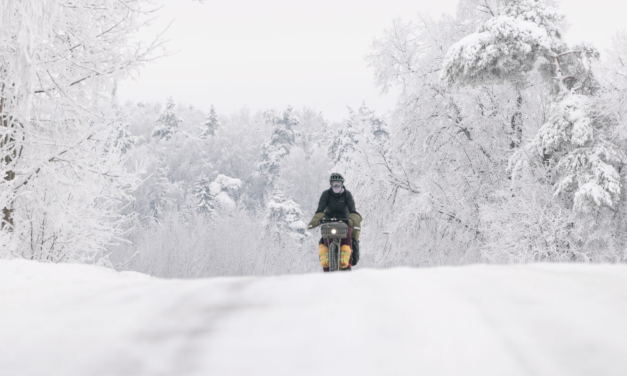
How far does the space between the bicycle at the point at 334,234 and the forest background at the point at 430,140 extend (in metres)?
3.53

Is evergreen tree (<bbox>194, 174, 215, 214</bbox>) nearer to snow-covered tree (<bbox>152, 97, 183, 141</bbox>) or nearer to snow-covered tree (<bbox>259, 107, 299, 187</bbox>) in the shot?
snow-covered tree (<bbox>259, 107, 299, 187</bbox>)

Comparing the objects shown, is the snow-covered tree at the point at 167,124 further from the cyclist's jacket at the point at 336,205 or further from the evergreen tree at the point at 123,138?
the cyclist's jacket at the point at 336,205

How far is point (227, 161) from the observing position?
6900cm

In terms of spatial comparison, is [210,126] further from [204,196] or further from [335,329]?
[335,329]

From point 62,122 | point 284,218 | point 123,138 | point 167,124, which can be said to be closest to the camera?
point 62,122

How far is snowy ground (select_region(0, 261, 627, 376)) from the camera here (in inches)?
38.6

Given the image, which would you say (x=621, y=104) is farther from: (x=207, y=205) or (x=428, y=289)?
(x=207, y=205)

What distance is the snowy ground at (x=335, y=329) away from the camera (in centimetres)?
98

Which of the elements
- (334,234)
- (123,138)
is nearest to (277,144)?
(123,138)

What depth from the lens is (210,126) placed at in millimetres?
75062

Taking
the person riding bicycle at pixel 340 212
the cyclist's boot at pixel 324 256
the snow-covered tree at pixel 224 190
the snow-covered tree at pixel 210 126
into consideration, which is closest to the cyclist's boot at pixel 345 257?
the person riding bicycle at pixel 340 212

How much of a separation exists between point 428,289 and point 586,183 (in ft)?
35.3

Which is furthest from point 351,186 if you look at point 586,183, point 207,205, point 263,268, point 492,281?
point 207,205

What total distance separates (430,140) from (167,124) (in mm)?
63031
